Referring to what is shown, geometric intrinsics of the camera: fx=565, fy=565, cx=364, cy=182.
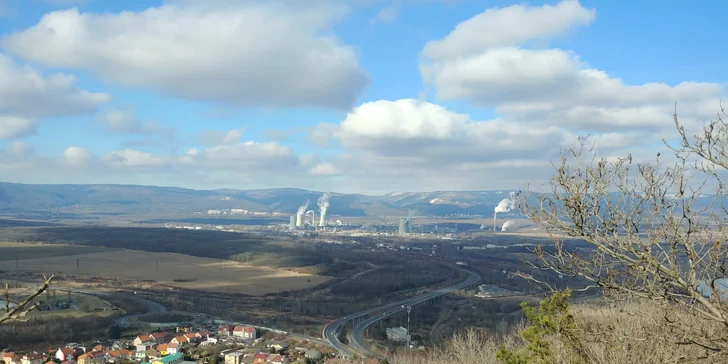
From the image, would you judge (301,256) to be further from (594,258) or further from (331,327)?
(594,258)

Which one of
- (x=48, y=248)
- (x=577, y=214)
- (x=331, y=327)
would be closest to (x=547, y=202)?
(x=577, y=214)

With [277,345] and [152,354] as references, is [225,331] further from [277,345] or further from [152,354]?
[152,354]

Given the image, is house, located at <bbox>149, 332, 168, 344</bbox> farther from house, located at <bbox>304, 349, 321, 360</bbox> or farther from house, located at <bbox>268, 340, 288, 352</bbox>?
house, located at <bbox>304, 349, 321, 360</bbox>

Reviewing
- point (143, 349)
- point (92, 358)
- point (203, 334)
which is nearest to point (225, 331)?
point (203, 334)

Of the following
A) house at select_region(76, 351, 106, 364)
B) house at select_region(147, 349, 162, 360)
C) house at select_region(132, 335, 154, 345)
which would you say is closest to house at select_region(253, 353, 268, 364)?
house at select_region(147, 349, 162, 360)

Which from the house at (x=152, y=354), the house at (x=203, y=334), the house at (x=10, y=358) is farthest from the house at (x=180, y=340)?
the house at (x=10, y=358)

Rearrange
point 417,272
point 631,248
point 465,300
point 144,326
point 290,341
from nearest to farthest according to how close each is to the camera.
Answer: point 631,248
point 290,341
point 144,326
point 465,300
point 417,272
